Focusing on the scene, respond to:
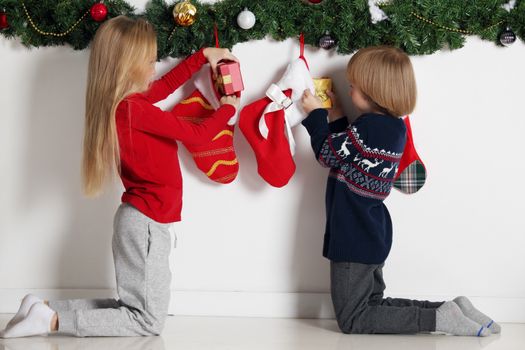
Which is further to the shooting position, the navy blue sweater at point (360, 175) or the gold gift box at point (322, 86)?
the gold gift box at point (322, 86)

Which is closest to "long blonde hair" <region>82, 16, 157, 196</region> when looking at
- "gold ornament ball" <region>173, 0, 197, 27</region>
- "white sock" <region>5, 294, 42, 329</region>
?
"gold ornament ball" <region>173, 0, 197, 27</region>

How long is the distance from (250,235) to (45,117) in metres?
0.90

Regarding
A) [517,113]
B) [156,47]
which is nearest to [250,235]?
[156,47]

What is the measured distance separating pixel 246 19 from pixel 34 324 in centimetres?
126

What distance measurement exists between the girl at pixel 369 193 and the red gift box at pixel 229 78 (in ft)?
0.93

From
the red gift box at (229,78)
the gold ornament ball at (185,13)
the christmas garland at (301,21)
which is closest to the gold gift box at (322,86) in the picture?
the christmas garland at (301,21)

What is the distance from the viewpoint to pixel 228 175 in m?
2.73

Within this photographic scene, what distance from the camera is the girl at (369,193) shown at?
2541mm

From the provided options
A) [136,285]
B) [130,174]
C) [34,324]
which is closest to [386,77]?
[130,174]

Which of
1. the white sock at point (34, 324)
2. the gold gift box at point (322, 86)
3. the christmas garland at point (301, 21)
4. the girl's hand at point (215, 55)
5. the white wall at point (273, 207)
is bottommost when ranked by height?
the white sock at point (34, 324)

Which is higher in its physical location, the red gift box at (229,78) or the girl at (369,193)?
the red gift box at (229,78)

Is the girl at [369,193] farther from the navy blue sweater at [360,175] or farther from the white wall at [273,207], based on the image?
the white wall at [273,207]

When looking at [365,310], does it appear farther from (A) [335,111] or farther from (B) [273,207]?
(A) [335,111]

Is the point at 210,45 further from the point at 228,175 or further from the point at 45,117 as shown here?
the point at 45,117
